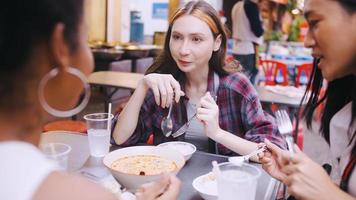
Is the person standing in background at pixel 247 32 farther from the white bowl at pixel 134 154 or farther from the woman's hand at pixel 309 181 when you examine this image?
the woman's hand at pixel 309 181

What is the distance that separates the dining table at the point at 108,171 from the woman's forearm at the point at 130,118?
0.06 m

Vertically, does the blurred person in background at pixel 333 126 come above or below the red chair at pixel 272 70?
above

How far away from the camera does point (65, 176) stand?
525 mm

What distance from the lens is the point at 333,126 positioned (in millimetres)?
1225

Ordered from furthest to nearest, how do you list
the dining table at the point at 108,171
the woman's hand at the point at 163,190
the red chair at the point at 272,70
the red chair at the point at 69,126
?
the red chair at the point at 272,70 < the red chair at the point at 69,126 < the dining table at the point at 108,171 < the woman's hand at the point at 163,190

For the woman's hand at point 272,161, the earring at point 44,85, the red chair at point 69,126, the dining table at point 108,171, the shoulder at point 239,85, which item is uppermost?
the earring at point 44,85

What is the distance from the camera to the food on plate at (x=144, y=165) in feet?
3.63

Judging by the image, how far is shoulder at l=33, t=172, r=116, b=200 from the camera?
19.3 inches

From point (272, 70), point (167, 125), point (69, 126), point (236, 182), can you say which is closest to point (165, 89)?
point (167, 125)

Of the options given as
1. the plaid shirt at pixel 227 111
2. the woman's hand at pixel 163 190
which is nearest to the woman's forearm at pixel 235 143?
the plaid shirt at pixel 227 111

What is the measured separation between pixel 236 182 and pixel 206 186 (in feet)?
0.66

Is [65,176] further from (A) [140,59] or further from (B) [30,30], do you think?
(A) [140,59]

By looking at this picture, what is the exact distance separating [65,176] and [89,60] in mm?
213

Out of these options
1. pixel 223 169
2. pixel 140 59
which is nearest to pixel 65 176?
pixel 223 169
